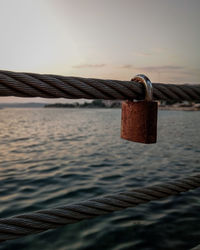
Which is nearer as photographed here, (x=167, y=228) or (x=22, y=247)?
(x=22, y=247)

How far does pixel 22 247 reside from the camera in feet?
11.8

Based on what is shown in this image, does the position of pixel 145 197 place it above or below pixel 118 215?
above

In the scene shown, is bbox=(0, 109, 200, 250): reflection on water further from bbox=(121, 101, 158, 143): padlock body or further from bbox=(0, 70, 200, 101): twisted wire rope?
bbox=(0, 70, 200, 101): twisted wire rope

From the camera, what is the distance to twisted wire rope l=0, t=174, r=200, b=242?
107 cm

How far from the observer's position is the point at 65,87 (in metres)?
1.21

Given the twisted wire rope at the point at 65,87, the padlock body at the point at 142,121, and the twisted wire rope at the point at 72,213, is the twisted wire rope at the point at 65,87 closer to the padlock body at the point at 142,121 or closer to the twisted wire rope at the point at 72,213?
the padlock body at the point at 142,121

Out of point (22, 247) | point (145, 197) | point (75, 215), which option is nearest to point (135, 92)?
point (145, 197)

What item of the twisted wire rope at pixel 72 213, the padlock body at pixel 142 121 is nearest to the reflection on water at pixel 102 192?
the twisted wire rope at pixel 72 213

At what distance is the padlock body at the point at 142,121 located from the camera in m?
1.36

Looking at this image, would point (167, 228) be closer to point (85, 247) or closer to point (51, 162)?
point (85, 247)

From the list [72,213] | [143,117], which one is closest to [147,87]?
[143,117]

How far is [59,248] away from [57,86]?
3173 millimetres

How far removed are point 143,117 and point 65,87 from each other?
495mm

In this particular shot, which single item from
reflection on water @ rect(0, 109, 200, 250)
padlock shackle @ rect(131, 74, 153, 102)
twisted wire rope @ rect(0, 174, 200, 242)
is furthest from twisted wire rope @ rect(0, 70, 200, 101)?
reflection on water @ rect(0, 109, 200, 250)
